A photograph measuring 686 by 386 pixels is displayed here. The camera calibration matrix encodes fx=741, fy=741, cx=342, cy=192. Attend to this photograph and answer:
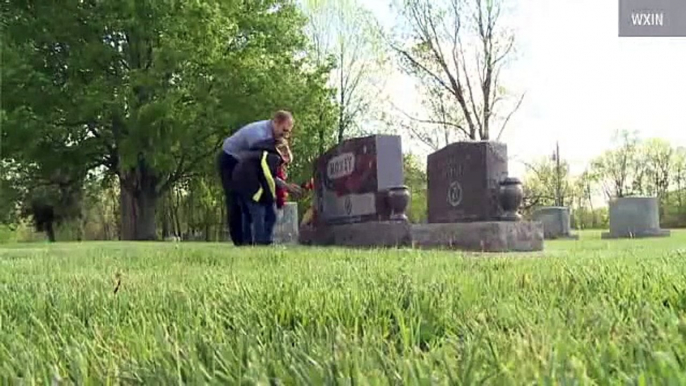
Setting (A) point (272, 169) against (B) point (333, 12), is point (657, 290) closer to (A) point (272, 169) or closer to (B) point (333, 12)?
(A) point (272, 169)

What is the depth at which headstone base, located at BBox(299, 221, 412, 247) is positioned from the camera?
9680 mm

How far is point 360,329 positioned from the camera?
156cm

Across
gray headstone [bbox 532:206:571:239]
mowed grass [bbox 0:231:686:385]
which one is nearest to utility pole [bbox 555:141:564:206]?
gray headstone [bbox 532:206:571:239]

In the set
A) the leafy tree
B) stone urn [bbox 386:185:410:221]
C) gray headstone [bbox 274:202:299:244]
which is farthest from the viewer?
the leafy tree

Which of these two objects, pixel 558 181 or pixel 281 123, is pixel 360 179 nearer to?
pixel 281 123

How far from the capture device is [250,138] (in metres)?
7.85

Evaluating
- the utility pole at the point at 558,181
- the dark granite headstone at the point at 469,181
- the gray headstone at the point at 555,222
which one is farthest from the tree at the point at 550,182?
the dark granite headstone at the point at 469,181

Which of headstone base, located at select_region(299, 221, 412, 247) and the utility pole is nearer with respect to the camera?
headstone base, located at select_region(299, 221, 412, 247)

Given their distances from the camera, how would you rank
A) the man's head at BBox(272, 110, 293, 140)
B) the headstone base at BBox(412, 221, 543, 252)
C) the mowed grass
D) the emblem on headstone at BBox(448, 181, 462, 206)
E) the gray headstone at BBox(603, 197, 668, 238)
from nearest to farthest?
the mowed grass
the man's head at BBox(272, 110, 293, 140)
the headstone base at BBox(412, 221, 543, 252)
the emblem on headstone at BBox(448, 181, 462, 206)
the gray headstone at BBox(603, 197, 668, 238)

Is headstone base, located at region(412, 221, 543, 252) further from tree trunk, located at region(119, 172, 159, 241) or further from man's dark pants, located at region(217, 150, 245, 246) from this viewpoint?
tree trunk, located at region(119, 172, 159, 241)

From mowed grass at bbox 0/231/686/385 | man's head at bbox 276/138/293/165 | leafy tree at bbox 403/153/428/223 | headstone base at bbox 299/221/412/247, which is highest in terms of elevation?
leafy tree at bbox 403/153/428/223

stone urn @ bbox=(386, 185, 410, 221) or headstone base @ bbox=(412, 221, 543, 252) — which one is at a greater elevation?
stone urn @ bbox=(386, 185, 410, 221)

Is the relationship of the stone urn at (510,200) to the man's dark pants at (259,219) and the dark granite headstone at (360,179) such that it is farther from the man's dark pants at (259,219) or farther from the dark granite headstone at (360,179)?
the man's dark pants at (259,219)

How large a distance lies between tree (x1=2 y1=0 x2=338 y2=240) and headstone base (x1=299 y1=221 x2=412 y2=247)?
29.0 ft
